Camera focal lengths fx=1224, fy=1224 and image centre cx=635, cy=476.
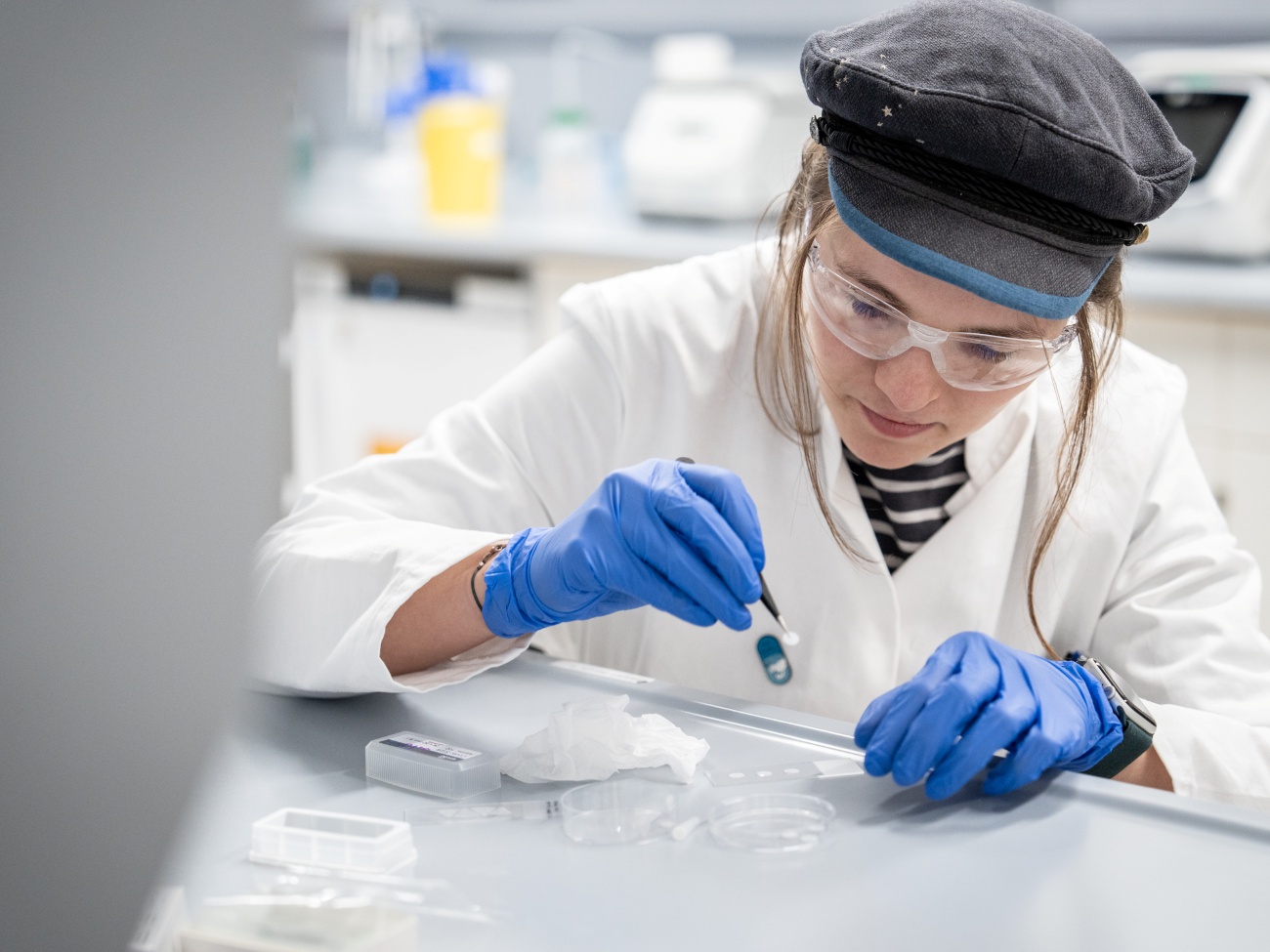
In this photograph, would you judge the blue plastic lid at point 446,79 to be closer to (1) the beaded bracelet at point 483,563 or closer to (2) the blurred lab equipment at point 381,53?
(2) the blurred lab equipment at point 381,53

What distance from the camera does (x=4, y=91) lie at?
240 mm

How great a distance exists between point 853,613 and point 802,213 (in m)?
0.43

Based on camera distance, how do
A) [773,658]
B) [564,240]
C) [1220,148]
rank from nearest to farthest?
[773,658] < [1220,148] < [564,240]

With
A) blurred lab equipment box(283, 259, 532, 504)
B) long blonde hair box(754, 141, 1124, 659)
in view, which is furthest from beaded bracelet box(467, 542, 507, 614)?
blurred lab equipment box(283, 259, 532, 504)

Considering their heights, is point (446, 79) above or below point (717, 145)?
above

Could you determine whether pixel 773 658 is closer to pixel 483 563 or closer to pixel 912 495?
pixel 912 495

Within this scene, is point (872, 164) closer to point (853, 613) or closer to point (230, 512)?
point (853, 613)

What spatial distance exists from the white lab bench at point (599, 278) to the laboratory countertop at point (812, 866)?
114cm

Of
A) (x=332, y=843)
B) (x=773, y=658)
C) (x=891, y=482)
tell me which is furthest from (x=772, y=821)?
(x=891, y=482)

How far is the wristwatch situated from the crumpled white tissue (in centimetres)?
38

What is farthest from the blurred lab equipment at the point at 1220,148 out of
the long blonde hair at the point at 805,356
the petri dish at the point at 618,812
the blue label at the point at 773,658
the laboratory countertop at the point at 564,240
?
the petri dish at the point at 618,812

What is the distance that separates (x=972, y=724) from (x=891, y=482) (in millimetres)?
437

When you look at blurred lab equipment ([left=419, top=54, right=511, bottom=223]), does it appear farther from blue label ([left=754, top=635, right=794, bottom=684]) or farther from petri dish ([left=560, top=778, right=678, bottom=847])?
petri dish ([left=560, top=778, right=678, bottom=847])

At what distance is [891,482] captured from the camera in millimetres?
1362
